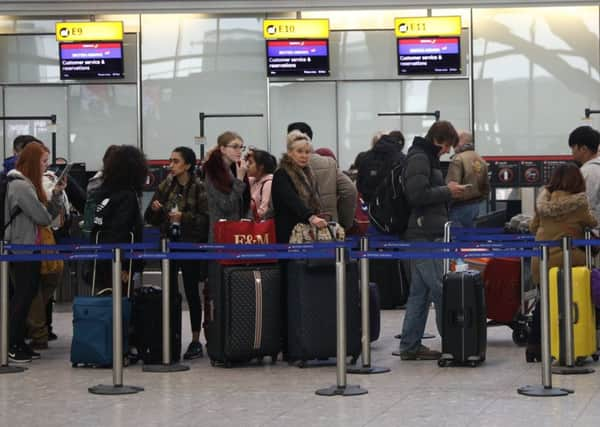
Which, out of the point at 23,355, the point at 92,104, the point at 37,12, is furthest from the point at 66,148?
the point at 23,355

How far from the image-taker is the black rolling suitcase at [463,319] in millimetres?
8773

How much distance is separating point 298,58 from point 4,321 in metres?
9.79

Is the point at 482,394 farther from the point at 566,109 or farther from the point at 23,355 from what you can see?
the point at 566,109

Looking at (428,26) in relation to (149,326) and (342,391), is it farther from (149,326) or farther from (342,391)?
(342,391)

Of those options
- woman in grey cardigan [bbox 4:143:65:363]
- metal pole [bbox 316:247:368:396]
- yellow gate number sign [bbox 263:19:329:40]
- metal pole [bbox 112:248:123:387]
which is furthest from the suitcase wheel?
yellow gate number sign [bbox 263:19:329:40]

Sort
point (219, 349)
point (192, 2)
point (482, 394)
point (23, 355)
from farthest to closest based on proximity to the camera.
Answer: point (192, 2), point (23, 355), point (219, 349), point (482, 394)

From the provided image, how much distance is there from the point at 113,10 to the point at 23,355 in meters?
9.21

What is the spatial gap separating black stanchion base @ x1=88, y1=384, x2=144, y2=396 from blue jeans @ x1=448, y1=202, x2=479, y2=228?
196 inches

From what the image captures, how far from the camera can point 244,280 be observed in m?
9.05

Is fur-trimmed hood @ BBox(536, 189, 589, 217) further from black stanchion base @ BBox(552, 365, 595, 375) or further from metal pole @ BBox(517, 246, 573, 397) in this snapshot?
metal pole @ BBox(517, 246, 573, 397)

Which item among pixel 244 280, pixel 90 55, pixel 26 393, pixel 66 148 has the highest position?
pixel 90 55

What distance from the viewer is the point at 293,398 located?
24.6ft

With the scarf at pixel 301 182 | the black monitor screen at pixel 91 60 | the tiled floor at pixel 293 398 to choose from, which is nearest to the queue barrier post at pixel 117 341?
the tiled floor at pixel 293 398

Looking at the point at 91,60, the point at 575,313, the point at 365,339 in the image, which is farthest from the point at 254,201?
the point at 91,60
